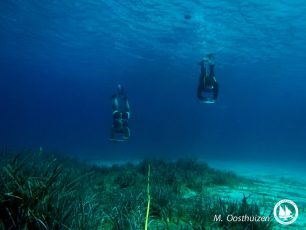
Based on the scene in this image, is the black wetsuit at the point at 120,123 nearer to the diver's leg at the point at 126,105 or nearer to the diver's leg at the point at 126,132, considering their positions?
the diver's leg at the point at 126,132

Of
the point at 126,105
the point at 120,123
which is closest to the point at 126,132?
the point at 120,123

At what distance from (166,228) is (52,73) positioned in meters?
57.2

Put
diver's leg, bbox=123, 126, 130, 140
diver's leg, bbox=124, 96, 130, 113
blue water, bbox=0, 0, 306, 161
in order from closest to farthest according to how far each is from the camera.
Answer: diver's leg, bbox=123, 126, 130, 140
diver's leg, bbox=124, 96, 130, 113
blue water, bbox=0, 0, 306, 161

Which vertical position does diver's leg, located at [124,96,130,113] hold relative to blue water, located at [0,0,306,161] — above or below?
below

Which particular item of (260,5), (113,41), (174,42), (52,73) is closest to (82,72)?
(52,73)

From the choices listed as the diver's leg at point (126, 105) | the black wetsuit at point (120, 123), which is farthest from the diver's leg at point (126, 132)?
the diver's leg at point (126, 105)

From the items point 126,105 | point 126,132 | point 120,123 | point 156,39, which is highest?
point 156,39

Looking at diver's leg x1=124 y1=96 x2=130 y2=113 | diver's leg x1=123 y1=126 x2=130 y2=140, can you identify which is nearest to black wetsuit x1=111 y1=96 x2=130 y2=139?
diver's leg x1=123 y1=126 x2=130 y2=140

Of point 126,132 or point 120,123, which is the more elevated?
point 120,123

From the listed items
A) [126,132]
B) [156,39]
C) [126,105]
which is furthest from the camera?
[156,39]

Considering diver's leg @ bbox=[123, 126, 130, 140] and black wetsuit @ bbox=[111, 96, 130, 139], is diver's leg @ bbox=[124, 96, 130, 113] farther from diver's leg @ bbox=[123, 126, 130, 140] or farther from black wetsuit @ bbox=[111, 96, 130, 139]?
diver's leg @ bbox=[123, 126, 130, 140]

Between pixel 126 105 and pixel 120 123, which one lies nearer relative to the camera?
pixel 120 123

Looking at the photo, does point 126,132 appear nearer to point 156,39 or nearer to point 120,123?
point 120,123

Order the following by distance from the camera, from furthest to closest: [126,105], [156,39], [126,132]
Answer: [156,39] → [126,105] → [126,132]
